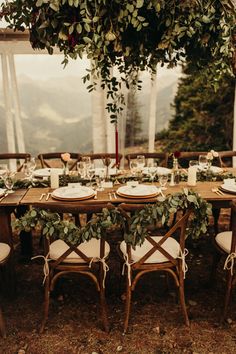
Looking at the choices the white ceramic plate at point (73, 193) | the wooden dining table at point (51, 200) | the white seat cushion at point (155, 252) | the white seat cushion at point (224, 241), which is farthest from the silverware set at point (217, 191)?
the white ceramic plate at point (73, 193)

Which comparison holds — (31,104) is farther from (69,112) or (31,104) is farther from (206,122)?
(206,122)

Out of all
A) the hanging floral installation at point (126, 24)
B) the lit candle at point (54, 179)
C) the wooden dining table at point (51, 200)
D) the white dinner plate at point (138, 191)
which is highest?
the hanging floral installation at point (126, 24)

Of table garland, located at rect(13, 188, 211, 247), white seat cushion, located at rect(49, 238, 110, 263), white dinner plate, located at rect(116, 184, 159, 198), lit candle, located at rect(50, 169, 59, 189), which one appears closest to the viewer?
table garland, located at rect(13, 188, 211, 247)

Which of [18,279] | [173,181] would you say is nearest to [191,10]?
[173,181]

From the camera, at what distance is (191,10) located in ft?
7.15

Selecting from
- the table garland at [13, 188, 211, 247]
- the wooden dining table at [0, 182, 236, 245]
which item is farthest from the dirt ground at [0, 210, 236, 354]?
the table garland at [13, 188, 211, 247]

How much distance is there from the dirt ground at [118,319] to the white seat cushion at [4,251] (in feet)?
1.38

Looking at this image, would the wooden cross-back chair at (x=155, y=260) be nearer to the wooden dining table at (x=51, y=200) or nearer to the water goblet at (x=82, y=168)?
the wooden dining table at (x=51, y=200)

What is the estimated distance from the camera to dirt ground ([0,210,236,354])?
2.00m

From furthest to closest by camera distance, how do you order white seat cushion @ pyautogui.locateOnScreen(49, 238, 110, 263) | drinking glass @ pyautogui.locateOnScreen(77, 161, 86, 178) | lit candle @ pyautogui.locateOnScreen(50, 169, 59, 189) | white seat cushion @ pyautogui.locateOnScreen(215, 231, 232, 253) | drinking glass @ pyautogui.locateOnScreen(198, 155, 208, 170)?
drinking glass @ pyautogui.locateOnScreen(198, 155, 208, 170)
drinking glass @ pyautogui.locateOnScreen(77, 161, 86, 178)
lit candle @ pyautogui.locateOnScreen(50, 169, 59, 189)
white seat cushion @ pyautogui.locateOnScreen(215, 231, 232, 253)
white seat cushion @ pyautogui.locateOnScreen(49, 238, 110, 263)

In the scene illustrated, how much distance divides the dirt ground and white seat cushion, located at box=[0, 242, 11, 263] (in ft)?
1.38

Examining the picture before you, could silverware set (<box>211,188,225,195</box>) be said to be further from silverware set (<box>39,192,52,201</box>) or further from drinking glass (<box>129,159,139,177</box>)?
silverware set (<box>39,192,52,201</box>)

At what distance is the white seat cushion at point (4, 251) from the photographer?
→ 2179 millimetres

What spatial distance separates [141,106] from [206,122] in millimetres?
1072
